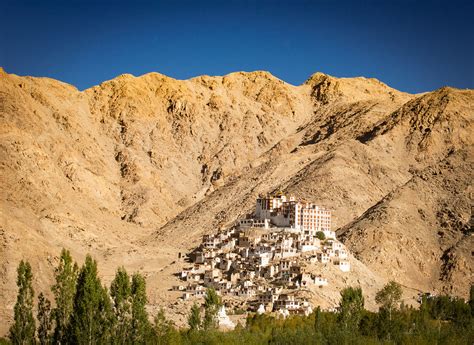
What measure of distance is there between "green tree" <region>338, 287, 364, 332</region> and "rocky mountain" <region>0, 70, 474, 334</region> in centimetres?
1379

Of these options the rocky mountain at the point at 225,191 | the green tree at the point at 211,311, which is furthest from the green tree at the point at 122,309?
the rocky mountain at the point at 225,191

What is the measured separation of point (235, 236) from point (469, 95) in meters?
72.4

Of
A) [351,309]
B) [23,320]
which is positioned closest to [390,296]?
[351,309]

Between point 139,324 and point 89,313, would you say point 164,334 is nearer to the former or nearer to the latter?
point 139,324

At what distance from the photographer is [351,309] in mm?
96438

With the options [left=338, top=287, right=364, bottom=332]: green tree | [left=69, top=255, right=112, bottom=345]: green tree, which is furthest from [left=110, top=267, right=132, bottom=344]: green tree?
[left=338, top=287, right=364, bottom=332]: green tree

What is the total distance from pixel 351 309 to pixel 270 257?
23.3 m

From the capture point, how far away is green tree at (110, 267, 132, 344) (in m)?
79.7

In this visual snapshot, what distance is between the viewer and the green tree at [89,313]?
256 feet

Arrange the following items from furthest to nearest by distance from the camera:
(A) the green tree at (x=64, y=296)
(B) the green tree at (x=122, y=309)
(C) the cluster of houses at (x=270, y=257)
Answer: (C) the cluster of houses at (x=270, y=257) → (A) the green tree at (x=64, y=296) → (B) the green tree at (x=122, y=309)

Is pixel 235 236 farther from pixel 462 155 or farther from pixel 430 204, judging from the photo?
pixel 462 155

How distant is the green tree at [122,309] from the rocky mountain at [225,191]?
2393 cm

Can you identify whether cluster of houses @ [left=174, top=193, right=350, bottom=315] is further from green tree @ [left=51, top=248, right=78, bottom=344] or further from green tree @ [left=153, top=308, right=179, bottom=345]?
green tree @ [left=51, top=248, right=78, bottom=344]

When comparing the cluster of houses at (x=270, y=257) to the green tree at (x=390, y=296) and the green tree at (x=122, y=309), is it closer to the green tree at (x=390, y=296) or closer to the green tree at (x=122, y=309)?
the green tree at (x=390, y=296)
